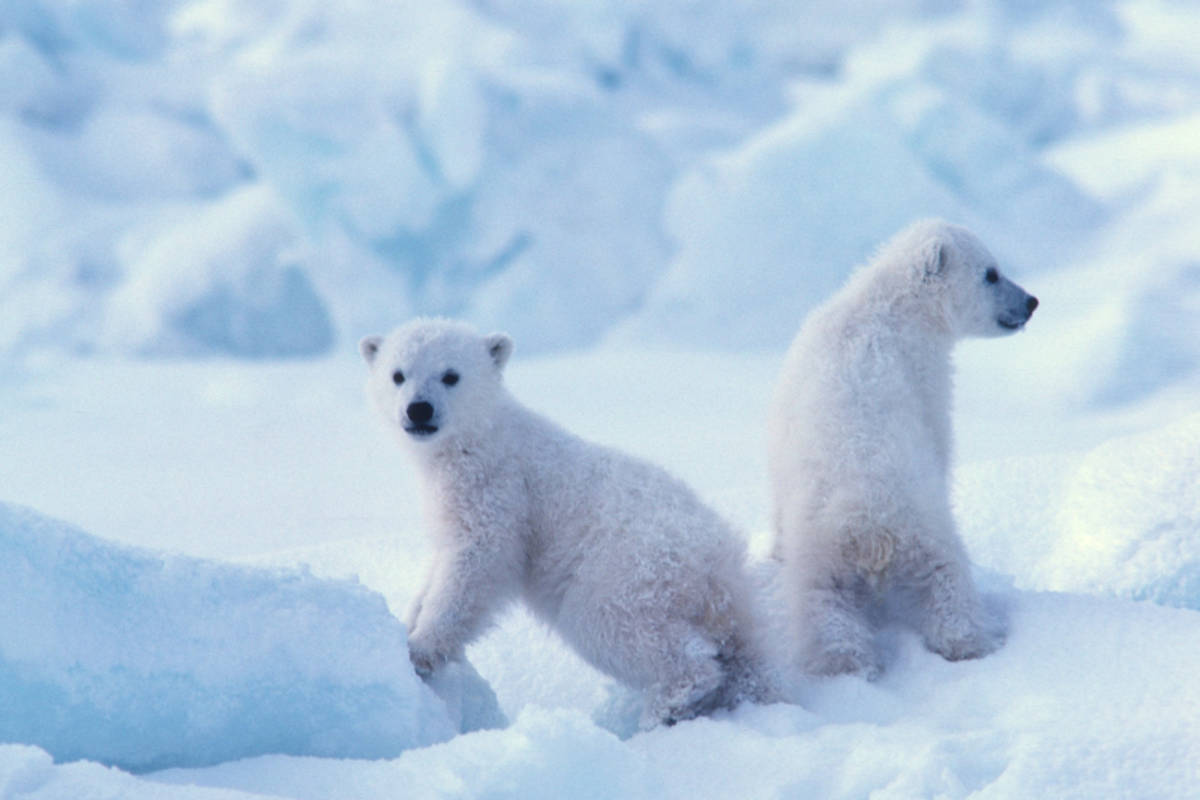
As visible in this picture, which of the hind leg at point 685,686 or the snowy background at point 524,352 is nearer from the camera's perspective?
the snowy background at point 524,352

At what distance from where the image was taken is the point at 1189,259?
1147 cm

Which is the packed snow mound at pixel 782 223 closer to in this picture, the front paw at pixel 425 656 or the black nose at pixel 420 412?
the black nose at pixel 420 412

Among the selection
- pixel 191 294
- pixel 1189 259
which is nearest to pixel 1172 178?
pixel 1189 259

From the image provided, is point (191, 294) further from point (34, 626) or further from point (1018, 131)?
point (1018, 131)

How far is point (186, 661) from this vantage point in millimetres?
2141

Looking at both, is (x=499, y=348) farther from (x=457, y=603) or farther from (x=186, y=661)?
(x=186, y=661)

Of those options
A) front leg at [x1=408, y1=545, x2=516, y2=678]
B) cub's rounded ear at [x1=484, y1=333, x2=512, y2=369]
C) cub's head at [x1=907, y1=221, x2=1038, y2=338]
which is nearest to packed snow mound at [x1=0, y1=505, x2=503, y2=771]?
front leg at [x1=408, y1=545, x2=516, y2=678]

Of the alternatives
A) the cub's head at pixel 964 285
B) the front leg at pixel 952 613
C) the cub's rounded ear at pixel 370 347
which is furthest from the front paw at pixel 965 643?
the cub's rounded ear at pixel 370 347

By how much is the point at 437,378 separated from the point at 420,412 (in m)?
0.11

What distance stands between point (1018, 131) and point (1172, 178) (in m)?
3.42

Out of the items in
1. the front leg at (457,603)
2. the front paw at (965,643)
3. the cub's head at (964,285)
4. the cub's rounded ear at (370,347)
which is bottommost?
the front leg at (457,603)

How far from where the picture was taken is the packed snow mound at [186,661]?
205cm

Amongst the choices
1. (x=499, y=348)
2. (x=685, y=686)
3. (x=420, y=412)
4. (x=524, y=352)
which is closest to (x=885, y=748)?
(x=685, y=686)

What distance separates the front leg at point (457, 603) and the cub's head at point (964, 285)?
145 cm
